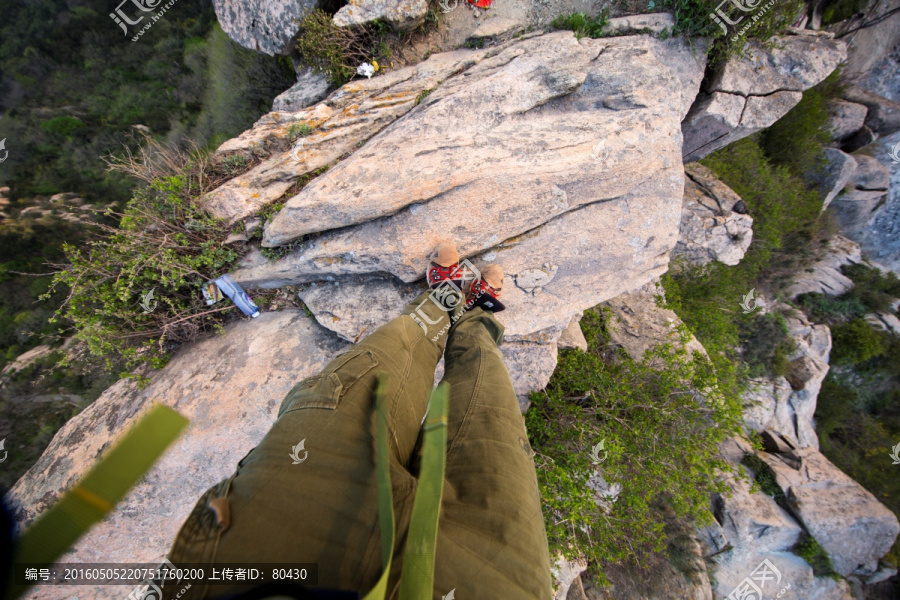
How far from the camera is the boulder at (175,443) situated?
369 cm

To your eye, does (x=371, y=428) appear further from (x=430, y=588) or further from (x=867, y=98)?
(x=867, y=98)

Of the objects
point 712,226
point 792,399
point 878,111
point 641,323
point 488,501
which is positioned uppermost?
point 488,501

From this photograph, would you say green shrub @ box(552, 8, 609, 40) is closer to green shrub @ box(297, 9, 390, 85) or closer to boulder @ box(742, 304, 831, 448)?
green shrub @ box(297, 9, 390, 85)

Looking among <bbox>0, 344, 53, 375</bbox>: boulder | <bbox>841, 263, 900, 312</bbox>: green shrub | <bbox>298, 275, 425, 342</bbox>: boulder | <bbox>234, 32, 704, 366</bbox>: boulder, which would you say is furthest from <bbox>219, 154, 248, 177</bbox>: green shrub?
<bbox>841, 263, 900, 312</bbox>: green shrub

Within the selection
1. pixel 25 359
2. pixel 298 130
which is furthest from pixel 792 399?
pixel 25 359

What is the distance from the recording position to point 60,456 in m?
3.79

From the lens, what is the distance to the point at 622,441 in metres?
4.84

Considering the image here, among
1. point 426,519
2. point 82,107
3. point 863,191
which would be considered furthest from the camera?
point 82,107

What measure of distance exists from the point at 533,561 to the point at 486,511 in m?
0.30

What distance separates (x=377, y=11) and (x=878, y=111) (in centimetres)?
1729

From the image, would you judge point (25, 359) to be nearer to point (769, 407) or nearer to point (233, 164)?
point (233, 164)

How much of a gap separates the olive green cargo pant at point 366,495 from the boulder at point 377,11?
16.2 ft

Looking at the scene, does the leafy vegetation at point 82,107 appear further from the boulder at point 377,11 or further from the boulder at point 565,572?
the boulder at point 565,572

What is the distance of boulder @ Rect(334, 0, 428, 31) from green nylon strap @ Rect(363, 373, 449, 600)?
5.76m
